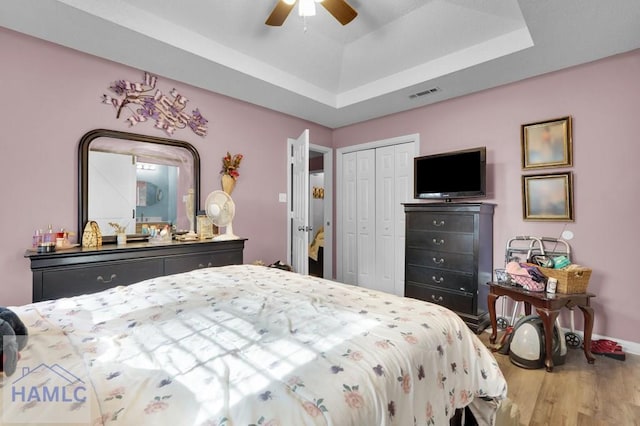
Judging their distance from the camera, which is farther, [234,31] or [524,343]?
[234,31]

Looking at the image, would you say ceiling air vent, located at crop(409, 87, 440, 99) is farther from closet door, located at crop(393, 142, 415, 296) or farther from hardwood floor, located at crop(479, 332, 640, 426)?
hardwood floor, located at crop(479, 332, 640, 426)

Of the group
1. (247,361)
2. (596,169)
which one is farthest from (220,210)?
(596,169)

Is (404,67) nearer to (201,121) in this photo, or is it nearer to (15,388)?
(201,121)

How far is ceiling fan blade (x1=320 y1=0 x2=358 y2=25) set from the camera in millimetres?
1951

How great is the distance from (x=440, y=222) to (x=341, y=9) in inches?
82.6

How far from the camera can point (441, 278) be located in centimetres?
304

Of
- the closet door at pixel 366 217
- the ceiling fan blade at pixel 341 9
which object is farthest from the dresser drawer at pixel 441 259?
the ceiling fan blade at pixel 341 9

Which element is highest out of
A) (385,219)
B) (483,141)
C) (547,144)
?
(483,141)

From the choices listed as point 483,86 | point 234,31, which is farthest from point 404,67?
point 234,31

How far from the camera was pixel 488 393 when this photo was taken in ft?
4.14

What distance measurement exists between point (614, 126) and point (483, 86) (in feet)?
3.74

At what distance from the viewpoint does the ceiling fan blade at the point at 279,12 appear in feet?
6.48

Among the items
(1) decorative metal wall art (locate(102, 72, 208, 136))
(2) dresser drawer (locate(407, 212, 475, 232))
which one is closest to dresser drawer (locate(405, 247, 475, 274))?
(2) dresser drawer (locate(407, 212, 475, 232))

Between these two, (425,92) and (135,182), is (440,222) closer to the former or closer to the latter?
(425,92)
